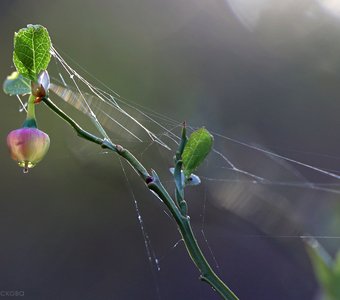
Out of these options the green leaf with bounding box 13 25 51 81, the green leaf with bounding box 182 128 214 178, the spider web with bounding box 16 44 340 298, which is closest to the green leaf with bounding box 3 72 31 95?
the green leaf with bounding box 13 25 51 81

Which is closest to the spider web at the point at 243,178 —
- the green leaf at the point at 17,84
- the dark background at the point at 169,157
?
the dark background at the point at 169,157

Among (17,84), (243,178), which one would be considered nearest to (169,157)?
(243,178)

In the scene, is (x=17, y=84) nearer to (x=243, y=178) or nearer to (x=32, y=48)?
(x=32, y=48)

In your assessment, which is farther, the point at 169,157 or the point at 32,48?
the point at 169,157

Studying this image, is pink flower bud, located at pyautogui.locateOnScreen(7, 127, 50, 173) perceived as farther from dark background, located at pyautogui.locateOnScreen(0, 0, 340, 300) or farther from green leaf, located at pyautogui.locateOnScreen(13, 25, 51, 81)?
dark background, located at pyautogui.locateOnScreen(0, 0, 340, 300)

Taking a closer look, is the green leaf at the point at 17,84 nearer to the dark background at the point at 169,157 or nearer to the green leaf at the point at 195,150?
the green leaf at the point at 195,150

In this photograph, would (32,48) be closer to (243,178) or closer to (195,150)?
(195,150)

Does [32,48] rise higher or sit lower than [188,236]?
higher
